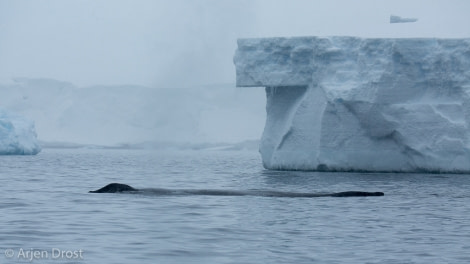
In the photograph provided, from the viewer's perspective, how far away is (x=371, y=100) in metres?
26.7

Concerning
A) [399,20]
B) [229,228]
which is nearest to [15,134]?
[399,20]

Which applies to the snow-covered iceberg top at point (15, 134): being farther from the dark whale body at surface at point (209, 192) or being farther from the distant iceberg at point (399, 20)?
the dark whale body at surface at point (209, 192)

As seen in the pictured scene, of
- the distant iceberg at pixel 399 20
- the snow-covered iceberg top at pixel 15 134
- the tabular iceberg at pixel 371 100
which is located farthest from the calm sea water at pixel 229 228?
the snow-covered iceberg top at pixel 15 134

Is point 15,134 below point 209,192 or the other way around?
below

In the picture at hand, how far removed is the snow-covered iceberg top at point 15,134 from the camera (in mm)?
42469

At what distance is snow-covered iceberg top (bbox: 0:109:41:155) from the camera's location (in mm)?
42469

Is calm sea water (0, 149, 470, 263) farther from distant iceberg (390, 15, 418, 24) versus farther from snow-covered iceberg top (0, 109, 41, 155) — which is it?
snow-covered iceberg top (0, 109, 41, 155)

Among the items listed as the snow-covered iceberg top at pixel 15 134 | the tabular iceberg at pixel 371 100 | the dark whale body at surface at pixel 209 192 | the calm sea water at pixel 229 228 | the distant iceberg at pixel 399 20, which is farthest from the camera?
the snow-covered iceberg top at pixel 15 134

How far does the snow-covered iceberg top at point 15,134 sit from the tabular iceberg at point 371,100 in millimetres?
17746

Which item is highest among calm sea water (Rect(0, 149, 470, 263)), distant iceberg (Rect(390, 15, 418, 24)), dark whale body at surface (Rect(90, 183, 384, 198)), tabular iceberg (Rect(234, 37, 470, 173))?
distant iceberg (Rect(390, 15, 418, 24))

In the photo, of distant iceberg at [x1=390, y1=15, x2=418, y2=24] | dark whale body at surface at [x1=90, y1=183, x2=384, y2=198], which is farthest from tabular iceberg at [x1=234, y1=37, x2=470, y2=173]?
dark whale body at surface at [x1=90, y1=183, x2=384, y2=198]

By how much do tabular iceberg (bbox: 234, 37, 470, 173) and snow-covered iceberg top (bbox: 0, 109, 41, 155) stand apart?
17746mm

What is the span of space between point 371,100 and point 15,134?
23.5 m

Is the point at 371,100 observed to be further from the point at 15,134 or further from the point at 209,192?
the point at 15,134
